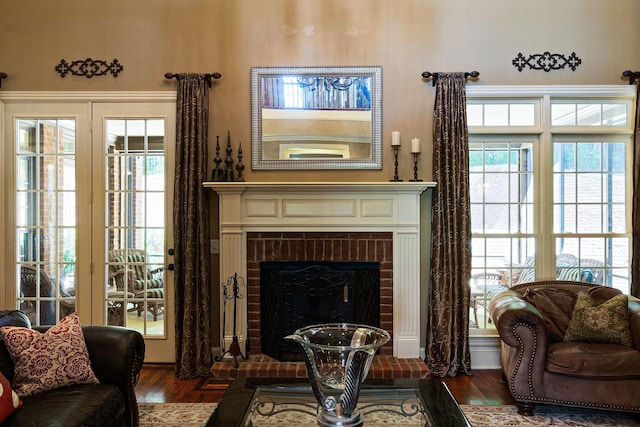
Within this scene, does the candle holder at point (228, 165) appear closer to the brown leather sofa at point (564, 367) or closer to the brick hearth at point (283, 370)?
the brick hearth at point (283, 370)

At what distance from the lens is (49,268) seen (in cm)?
387

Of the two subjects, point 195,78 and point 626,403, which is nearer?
point 626,403

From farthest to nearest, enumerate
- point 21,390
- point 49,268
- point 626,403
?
point 49,268
point 626,403
point 21,390

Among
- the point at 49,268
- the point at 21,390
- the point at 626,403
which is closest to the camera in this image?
the point at 21,390

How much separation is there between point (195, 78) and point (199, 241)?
4.67 feet

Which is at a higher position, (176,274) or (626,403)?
(176,274)

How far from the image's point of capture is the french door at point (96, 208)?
3828 millimetres

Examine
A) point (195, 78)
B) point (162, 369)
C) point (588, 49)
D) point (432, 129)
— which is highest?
point (588, 49)

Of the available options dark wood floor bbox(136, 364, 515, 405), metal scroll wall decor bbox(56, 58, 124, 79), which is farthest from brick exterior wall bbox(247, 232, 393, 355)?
metal scroll wall decor bbox(56, 58, 124, 79)

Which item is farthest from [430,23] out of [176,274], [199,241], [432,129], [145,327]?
[145,327]

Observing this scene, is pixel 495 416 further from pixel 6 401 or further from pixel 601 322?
pixel 6 401

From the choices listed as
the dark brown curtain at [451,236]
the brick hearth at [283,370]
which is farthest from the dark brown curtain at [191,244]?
the dark brown curtain at [451,236]

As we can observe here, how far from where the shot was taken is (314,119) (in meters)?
3.78

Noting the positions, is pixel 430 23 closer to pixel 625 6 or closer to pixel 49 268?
pixel 625 6
